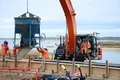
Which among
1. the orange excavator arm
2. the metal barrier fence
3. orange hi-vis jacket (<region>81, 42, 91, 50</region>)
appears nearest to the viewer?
the metal barrier fence

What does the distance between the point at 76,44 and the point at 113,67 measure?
4.97 m

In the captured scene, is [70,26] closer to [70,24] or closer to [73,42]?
[70,24]

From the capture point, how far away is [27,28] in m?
18.8

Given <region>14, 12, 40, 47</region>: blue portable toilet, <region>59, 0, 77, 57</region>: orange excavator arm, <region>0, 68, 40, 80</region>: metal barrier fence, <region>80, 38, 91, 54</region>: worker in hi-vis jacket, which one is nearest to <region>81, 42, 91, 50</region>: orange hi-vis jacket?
<region>80, 38, 91, 54</region>: worker in hi-vis jacket

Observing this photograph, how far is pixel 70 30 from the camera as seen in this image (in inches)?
745

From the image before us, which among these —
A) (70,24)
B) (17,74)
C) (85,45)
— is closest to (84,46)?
(85,45)

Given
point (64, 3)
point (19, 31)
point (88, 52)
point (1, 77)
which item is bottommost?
point (1, 77)

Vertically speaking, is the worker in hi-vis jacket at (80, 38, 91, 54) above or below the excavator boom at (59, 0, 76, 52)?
below

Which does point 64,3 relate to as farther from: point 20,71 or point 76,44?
point 20,71

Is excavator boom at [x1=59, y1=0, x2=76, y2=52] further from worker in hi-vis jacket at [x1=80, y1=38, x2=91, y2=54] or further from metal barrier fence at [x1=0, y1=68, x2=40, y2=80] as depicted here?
metal barrier fence at [x1=0, y1=68, x2=40, y2=80]

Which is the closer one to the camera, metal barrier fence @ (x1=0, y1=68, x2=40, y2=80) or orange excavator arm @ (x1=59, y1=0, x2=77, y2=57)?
metal barrier fence @ (x1=0, y1=68, x2=40, y2=80)

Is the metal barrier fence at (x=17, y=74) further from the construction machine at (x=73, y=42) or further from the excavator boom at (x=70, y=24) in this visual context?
the excavator boom at (x=70, y=24)

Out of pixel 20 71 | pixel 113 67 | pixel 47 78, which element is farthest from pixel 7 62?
pixel 113 67

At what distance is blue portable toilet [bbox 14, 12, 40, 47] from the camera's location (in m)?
18.8
